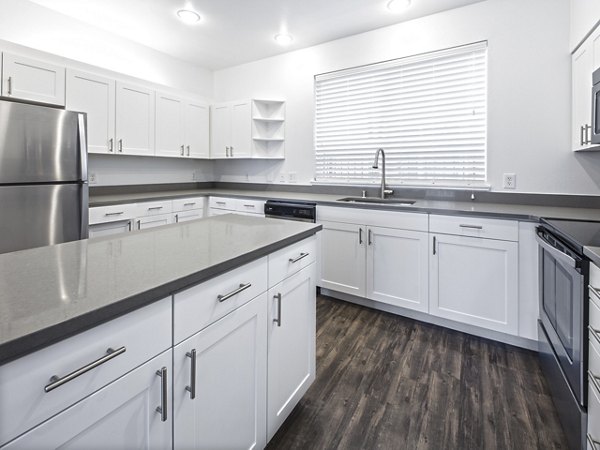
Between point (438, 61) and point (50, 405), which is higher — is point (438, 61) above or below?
above

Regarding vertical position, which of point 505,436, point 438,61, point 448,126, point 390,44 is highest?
point 390,44

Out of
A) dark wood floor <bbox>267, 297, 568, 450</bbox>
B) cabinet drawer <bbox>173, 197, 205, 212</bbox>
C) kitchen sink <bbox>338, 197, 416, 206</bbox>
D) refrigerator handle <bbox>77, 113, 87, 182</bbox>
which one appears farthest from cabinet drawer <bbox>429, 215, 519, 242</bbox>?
refrigerator handle <bbox>77, 113, 87, 182</bbox>

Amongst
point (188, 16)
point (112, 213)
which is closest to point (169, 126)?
point (188, 16)

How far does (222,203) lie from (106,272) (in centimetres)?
299

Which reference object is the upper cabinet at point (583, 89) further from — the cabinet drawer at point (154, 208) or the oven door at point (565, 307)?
the cabinet drawer at point (154, 208)

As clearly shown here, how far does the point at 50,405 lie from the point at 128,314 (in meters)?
0.20

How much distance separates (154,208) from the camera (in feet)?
11.0

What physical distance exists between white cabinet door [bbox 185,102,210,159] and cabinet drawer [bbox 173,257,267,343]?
326cm

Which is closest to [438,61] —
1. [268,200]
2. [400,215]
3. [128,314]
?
[400,215]

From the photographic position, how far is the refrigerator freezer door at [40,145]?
84.7 inches

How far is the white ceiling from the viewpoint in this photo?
285 centimetres

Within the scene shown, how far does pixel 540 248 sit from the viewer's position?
203 centimetres

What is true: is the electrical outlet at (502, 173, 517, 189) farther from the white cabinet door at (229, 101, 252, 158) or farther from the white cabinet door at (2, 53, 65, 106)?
the white cabinet door at (2, 53, 65, 106)

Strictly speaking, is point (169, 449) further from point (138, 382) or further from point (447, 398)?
point (447, 398)
